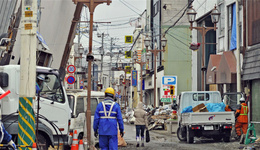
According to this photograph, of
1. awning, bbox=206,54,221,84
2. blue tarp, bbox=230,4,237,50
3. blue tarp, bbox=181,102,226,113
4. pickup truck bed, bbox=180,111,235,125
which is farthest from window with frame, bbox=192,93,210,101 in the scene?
awning, bbox=206,54,221,84

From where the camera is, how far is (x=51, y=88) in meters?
14.3

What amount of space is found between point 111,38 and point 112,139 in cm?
8113

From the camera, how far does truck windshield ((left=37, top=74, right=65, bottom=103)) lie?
552 inches

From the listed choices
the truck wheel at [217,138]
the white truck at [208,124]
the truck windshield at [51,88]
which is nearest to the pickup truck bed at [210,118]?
the white truck at [208,124]

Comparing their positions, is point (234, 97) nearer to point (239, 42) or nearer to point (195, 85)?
point (239, 42)

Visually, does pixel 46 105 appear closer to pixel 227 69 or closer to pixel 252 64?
pixel 252 64

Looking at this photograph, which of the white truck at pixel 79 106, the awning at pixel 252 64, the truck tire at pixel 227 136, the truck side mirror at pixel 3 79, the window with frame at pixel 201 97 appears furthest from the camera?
the window with frame at pixel 201 97

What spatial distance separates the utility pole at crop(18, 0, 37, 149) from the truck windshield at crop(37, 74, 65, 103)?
12.4 feet

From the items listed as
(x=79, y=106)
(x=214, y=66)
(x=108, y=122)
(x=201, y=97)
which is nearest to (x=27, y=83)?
(x=108, y=122)

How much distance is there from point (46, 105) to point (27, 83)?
3870 millimetres

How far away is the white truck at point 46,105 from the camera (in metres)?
12.8

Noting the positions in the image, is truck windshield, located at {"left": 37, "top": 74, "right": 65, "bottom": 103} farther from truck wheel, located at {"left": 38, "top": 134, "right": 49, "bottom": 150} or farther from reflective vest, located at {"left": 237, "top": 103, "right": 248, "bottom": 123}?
reflective vest, located at {"left": 237, "top": 103, "right": 248, "bottom": 123}

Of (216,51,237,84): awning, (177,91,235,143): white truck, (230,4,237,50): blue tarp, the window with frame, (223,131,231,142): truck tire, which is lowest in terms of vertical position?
(223,131,231,142): truck tire

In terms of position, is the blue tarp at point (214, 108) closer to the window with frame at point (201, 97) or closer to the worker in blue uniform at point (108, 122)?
the window with frame at point (201, 97)
